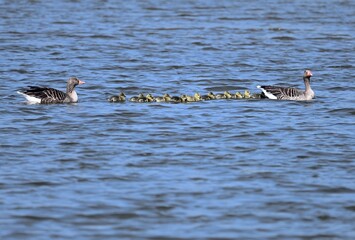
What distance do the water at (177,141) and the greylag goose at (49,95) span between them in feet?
0.72

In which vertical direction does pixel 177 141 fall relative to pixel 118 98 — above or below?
below

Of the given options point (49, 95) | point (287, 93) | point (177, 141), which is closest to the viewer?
point (177, 141)

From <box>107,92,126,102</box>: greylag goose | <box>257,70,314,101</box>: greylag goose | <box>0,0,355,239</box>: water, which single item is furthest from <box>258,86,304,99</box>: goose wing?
<box>107,92,126,102</box>: greylag goose

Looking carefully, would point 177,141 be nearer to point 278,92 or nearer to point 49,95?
point 49,95

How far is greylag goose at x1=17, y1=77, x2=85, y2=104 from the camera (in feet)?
72.5

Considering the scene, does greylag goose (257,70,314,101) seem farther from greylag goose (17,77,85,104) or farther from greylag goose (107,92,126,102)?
greylag goose (17,77,85,104)

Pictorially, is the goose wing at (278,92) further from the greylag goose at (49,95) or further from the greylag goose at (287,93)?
the greylag goose at (49,95)

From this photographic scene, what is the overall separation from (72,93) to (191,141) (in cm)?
513

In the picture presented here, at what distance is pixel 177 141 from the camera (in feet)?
59.8

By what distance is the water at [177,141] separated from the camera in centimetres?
1297

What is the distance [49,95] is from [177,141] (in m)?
4.95

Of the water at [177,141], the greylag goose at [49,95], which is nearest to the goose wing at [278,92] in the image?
the water at [177,141]

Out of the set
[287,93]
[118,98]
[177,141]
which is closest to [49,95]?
Result: [118,98]

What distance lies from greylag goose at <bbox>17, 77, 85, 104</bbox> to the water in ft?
0.72
